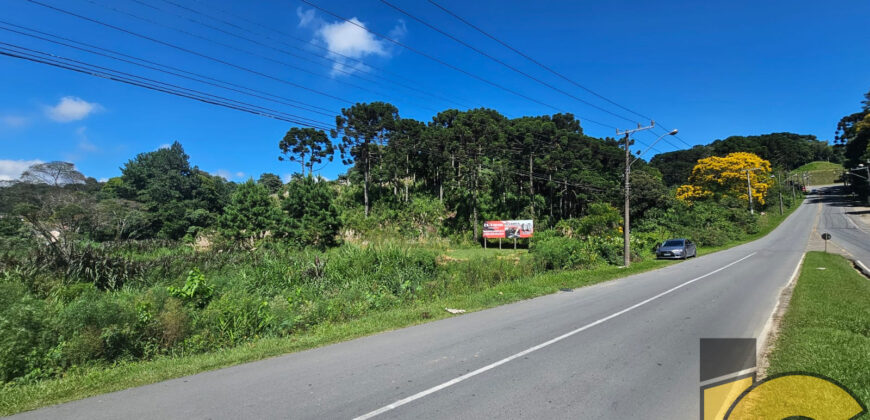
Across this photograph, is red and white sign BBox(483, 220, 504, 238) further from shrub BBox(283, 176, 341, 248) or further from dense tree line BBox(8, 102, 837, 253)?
shrub BBox(283, 176, 341, 248)

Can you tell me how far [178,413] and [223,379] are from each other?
1.12m

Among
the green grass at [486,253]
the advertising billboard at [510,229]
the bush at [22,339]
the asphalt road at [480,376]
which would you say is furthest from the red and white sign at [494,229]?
the bush at [22,339]

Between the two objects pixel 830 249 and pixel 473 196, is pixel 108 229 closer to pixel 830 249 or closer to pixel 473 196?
pixel 473 196

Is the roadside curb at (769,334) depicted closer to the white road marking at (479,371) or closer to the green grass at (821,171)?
the white road marking at (479,371)

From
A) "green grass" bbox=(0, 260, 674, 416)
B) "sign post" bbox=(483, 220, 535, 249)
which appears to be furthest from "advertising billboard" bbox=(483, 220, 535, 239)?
"green grass" bbox=(0, 260, 674, 416)

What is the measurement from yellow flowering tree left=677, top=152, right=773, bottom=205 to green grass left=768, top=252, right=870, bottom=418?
155 ft

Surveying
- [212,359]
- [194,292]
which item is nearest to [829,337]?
[212,359]

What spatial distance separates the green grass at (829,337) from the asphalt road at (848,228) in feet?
51.7

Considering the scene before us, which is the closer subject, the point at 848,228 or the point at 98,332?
the point at 98,332
